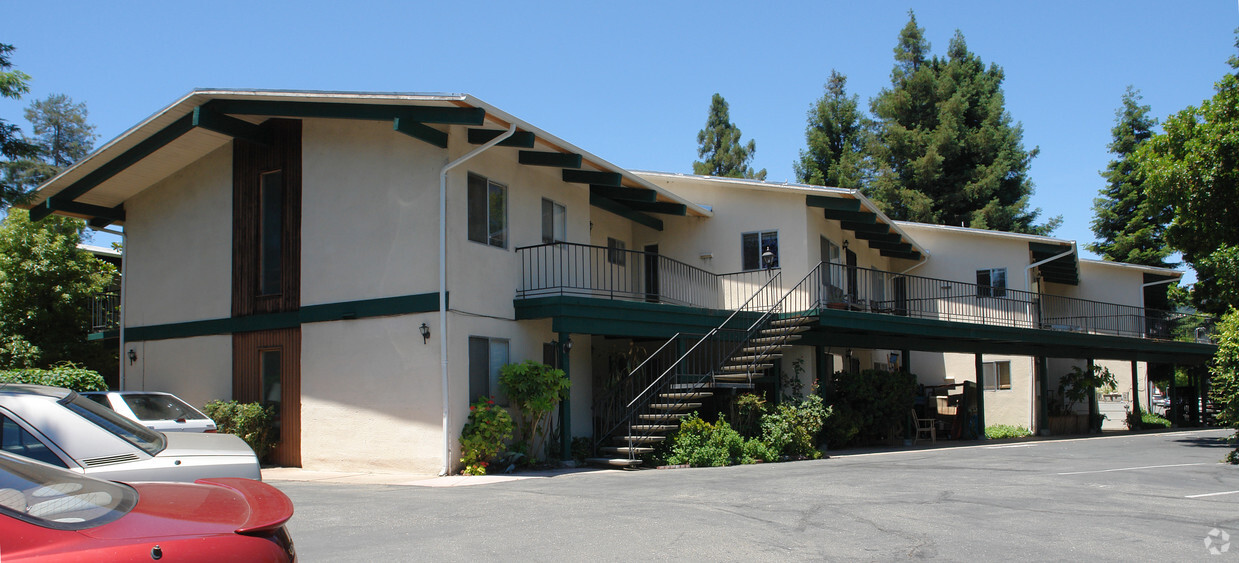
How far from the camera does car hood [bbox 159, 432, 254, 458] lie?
6.60m

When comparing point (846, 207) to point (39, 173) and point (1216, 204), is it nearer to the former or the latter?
point (1216, 204)

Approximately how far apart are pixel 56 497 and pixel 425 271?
1093 centimetres

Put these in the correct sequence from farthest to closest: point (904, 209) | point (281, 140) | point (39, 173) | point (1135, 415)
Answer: point (39, 173), point (904, 209), point (1135, 415), point (281, 140)

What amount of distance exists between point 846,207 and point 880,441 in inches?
229

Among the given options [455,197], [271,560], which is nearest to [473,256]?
[455,197]

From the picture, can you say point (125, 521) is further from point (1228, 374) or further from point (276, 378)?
point (1228, 374)

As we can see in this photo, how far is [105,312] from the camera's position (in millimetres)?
21328

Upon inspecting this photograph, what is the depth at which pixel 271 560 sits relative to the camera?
3.76m

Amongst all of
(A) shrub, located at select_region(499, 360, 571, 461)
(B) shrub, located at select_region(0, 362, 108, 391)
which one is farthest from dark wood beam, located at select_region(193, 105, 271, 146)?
(A) shrub, located at select_region(499, 360, 571, 461)

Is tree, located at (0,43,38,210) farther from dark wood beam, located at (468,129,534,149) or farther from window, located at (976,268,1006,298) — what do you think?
window, located at (976,268,1006,298)

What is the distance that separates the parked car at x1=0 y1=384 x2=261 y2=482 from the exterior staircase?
8.98 m

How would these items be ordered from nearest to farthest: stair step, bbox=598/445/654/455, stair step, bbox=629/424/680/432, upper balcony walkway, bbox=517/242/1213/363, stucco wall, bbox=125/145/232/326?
stair step, bbox=598/445/654/455
stair step, bbox=629/424/680/432
upper balcony walkway, bbox=517/242/1213/363
stucco wall, bbox=125/145/232/326

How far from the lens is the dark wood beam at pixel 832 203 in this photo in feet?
64.4

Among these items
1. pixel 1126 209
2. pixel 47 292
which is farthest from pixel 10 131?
pixel 1126 209
